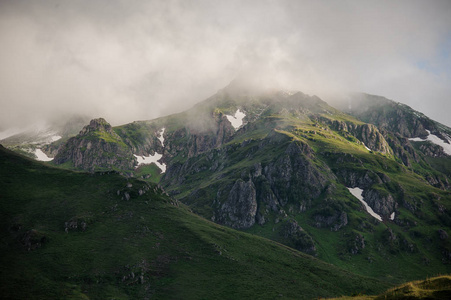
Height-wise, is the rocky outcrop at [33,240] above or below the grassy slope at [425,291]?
below

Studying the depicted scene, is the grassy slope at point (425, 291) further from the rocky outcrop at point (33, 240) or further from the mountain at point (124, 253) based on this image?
the rocky outcrop at point (33, 240)

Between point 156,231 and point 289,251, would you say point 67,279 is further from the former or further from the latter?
point 289,251

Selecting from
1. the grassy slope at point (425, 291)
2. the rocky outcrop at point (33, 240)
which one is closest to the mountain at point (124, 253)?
the rocky outcrop at point (33, 240)

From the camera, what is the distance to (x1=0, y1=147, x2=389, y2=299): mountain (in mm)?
117250

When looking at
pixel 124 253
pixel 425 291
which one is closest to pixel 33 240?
pixel 124 253

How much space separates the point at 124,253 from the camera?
138 metres

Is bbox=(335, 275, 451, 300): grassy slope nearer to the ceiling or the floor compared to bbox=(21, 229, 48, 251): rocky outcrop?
nearer to the ceiling

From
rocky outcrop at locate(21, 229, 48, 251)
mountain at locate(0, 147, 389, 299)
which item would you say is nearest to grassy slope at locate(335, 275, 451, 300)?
mountain at locate(0, 147, 389, 299)

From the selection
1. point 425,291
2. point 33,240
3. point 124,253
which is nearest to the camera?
point 425,291

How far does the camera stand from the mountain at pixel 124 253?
117 meters

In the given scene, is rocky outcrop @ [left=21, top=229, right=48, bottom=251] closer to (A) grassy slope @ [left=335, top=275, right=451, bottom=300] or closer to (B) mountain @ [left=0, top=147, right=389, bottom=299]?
(B) mountain @ [left=0, top=147, right=389, bottom=299]

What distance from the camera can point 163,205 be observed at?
198m

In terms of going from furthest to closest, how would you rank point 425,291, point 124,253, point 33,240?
point 124,253
point 33,240
point 425,291

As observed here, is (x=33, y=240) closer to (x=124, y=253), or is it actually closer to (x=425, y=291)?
(x=124, y=253)
